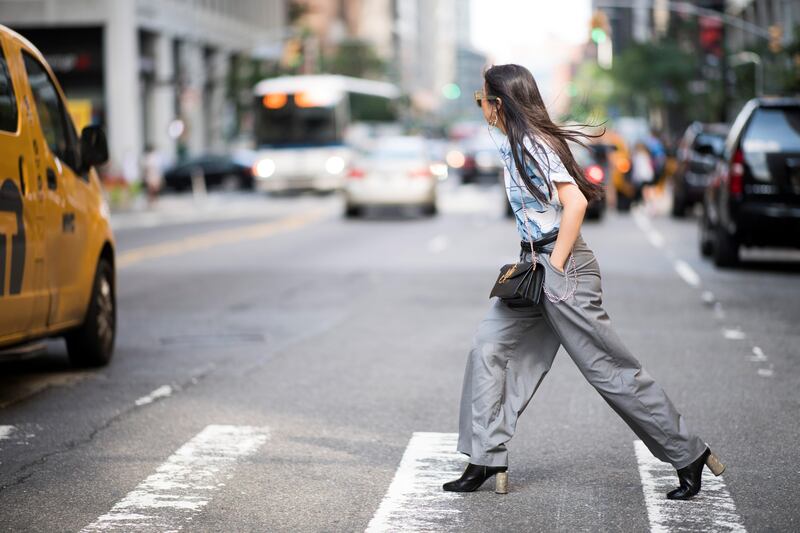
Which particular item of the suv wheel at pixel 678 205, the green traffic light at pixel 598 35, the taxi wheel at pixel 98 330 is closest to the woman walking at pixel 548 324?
the taxi wheel at pixel 98 330

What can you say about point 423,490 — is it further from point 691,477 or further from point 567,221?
point 567,221

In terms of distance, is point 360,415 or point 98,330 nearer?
point 360,415

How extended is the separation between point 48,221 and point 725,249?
36.4 feet

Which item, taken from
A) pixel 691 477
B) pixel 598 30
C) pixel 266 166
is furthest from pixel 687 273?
pixel 266 166

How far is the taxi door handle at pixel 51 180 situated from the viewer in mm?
8656

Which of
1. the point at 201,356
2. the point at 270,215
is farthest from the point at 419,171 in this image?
the point at 201,356

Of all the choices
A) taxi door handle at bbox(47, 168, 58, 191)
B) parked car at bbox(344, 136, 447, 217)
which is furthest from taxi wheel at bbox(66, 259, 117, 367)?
parked car at bbox(344, 136, 447, 217)

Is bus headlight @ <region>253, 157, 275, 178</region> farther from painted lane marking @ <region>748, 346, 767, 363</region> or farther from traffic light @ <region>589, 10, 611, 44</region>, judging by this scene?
painted lane marking @ <region>748, 346, 767, 363</region>

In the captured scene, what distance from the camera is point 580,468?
21.7 feet

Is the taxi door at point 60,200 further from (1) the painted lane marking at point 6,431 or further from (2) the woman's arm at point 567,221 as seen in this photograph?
(2) the woman's arm at point 567,221

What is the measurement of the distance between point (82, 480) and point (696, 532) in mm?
2668

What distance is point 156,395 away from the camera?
880 cm

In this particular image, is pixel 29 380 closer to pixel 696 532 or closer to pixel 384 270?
pixel 696 532

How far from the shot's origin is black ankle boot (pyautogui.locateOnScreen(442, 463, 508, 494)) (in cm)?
598
